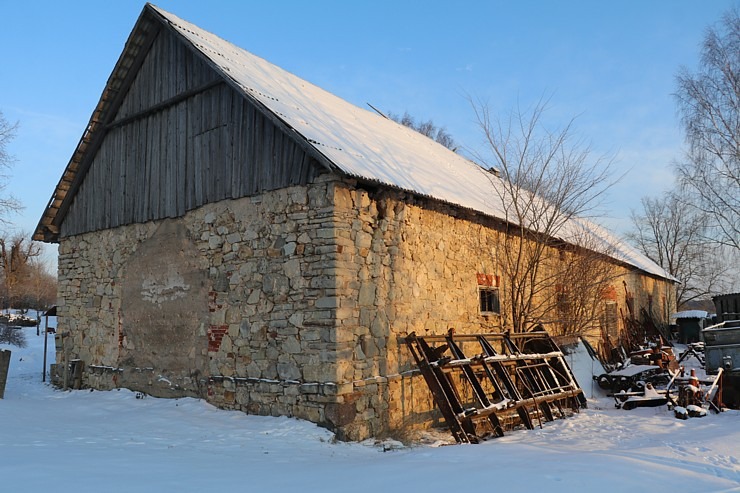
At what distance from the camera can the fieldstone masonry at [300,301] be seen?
823 cm

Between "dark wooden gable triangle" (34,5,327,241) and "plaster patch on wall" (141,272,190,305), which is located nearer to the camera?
"dark wooden gable triangle" (34,5,327,241)

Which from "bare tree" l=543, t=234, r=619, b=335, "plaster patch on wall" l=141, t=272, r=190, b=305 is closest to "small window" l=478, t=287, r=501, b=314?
"bare tree" l=543, t=234, r=619, b=335

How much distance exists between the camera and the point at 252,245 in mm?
9117

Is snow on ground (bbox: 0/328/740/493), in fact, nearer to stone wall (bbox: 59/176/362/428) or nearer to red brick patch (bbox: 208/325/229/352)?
stone wall (bbox: 59/176/362/428)

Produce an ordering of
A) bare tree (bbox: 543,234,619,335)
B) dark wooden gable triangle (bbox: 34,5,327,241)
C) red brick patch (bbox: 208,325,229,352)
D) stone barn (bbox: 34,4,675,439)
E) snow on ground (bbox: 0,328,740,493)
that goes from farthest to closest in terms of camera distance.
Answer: bare tree (bbox: 543,234,619,335) < red brick patch (bbox: 208,325,229,352) < dark wooden gable triangle (bbox: 34,5,327,241) < stone barn (bbox: 34,4,675,439) < snow on ground (bbox: 0,328,740,493)

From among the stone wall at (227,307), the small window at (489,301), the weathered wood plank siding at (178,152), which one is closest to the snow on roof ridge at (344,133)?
the weathered wood plank siding at (178,152)

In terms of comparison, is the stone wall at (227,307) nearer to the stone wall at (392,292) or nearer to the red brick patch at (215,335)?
the red brick patch at (215,335)

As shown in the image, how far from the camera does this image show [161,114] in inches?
434

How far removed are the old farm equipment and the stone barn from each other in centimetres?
52

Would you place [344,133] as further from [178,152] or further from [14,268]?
[14,268]

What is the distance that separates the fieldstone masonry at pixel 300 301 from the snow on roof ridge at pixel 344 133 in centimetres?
39

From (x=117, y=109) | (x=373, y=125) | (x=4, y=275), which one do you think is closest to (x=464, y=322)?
(x=373, y=125)

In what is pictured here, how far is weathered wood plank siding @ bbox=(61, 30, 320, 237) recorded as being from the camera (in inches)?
357

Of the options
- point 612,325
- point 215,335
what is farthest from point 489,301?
point 612,325
